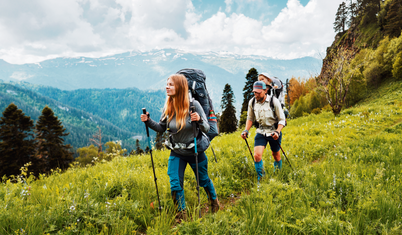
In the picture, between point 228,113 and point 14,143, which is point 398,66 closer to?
point 228,113

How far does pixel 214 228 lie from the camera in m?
2.80

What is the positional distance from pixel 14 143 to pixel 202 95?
47.8 meters

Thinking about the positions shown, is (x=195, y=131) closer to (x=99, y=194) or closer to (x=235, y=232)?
(x=235, y=232)

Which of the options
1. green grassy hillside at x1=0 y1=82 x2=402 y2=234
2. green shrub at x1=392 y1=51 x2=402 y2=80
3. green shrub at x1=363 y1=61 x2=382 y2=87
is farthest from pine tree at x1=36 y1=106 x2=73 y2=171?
green shrub at x1=363 y1=61 x2=382 y2=87

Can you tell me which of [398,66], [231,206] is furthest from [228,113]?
[231,206]

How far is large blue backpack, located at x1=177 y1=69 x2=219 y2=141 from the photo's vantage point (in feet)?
12.3

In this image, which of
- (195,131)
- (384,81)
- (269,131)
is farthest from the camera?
(384,81)

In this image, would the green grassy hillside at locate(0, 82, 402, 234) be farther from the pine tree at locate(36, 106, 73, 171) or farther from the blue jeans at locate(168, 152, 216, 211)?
the pine tree at locate(36, 106, 73, 171)

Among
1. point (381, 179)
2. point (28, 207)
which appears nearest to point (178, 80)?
point (28, 207)

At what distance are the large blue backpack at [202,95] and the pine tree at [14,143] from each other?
44571mm

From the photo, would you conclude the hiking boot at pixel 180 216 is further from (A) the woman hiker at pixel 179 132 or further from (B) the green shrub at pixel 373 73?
(B) the green shrub at pixel 373 73

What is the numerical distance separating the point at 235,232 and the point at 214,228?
1.02 feet

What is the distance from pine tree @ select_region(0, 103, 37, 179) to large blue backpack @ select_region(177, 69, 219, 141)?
4457 centimetres

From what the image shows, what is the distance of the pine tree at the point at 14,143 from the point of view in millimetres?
34562
